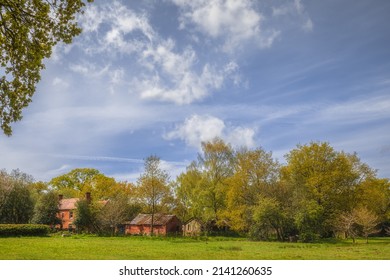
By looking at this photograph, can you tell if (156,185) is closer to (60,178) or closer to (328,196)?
(328,196)

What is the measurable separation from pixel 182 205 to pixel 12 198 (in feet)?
103

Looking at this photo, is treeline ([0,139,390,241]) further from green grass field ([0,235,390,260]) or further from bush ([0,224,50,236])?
green grass field ([0,235,390,260])

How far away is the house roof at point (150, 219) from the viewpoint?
64.2 m

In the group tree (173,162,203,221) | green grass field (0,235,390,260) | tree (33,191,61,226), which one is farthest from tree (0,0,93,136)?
tree (33,191,61,226)

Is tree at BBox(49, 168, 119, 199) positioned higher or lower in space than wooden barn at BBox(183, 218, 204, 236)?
higher

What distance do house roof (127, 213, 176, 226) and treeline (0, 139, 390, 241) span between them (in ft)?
5.93

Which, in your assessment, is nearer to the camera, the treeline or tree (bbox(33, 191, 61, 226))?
the treeline

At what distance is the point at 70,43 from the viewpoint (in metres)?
14.2

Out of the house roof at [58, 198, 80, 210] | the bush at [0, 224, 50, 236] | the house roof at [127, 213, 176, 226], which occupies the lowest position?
the bush at [0, 224, 50, 236]

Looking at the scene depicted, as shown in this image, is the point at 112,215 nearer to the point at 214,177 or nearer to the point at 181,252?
the point at 214,177

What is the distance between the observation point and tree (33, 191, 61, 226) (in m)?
67.1

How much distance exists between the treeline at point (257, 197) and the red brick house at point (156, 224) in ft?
7.64

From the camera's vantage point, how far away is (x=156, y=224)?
211ft

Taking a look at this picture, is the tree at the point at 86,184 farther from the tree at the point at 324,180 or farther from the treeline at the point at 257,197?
the tree at the point at 324,180
